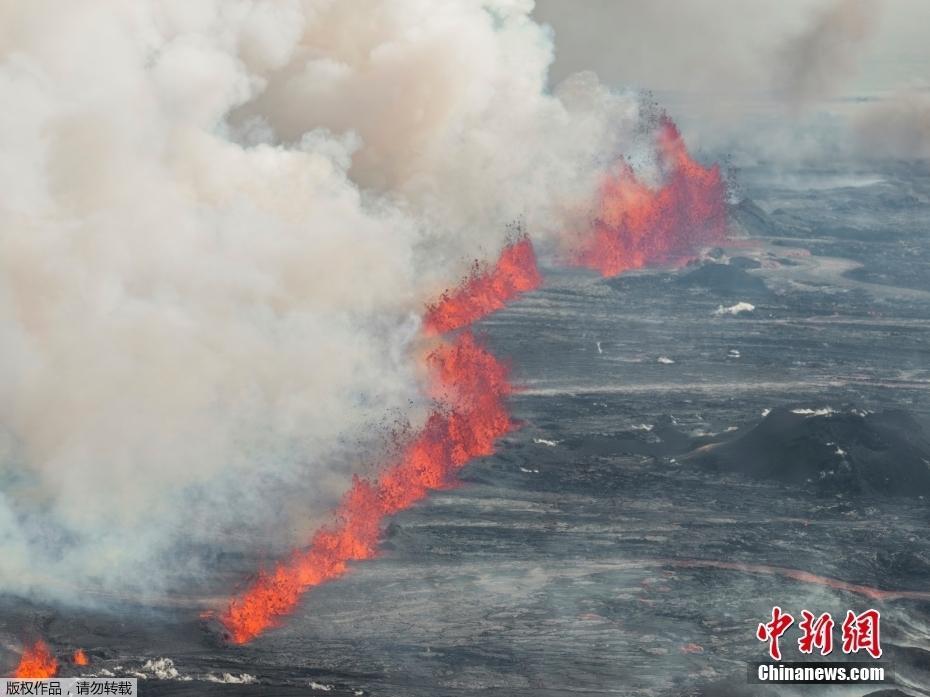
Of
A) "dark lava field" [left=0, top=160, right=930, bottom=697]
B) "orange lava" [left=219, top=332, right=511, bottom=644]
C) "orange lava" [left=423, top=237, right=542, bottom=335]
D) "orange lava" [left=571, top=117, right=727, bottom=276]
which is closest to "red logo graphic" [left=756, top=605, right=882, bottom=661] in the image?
"dark lava field" [left=0, top=160, right=930, bottom=697]

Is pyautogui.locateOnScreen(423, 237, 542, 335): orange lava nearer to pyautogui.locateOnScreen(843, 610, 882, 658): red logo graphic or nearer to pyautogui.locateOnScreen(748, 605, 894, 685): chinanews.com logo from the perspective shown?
pyautogui.locateOnScreen(748, 605, 894, 685): chinanews.com logo

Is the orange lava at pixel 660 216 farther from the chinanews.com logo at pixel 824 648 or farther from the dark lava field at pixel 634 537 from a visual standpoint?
the chinanews.com logo at pixel 824 648

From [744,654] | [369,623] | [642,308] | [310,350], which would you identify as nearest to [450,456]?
[310,350]

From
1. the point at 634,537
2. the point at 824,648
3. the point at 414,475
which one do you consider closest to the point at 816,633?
the point at 824,648

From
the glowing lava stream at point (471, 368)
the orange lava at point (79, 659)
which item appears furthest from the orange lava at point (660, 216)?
the orange lava at point (79, 659)

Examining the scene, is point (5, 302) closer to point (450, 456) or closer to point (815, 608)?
point (450, 456)
